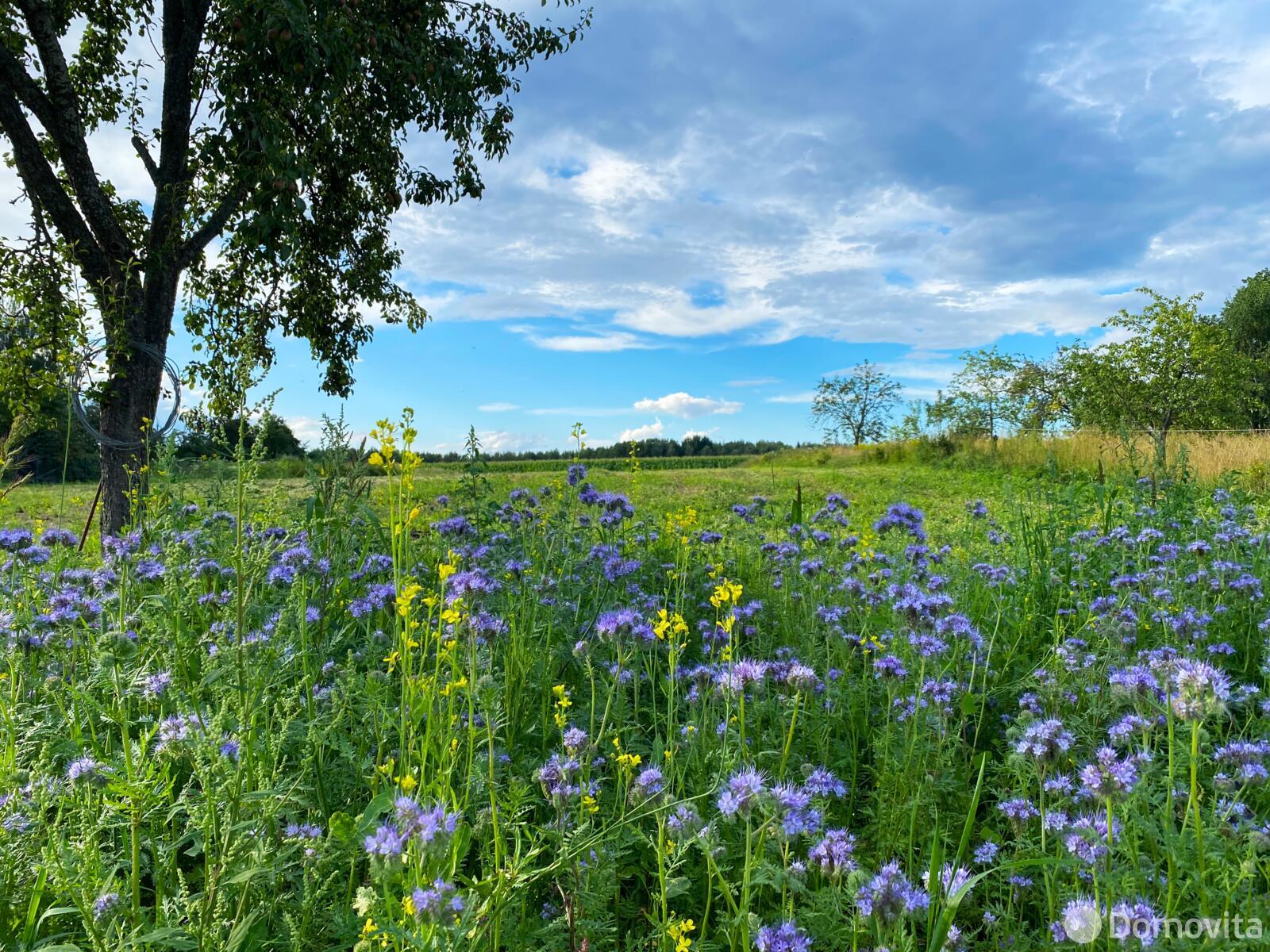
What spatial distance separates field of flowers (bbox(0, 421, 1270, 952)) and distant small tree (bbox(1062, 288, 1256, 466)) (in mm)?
34972

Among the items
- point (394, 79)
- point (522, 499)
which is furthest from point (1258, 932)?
point (394, 79)

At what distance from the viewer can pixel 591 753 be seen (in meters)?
1.83

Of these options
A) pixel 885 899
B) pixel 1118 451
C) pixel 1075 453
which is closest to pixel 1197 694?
pixel 885 899

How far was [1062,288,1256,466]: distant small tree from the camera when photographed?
107 ft

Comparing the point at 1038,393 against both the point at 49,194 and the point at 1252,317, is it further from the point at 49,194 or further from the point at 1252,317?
the point at 49,194

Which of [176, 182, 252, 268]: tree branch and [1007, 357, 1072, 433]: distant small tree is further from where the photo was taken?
[1007, 357, 1072, 433]: distant small tree

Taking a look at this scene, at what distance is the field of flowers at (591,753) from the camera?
1.54 m

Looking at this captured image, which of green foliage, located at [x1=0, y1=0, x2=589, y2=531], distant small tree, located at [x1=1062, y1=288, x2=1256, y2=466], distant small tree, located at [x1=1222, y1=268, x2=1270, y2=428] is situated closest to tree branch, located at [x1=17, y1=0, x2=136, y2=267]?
green foliage, located at [x1=0, y1=0, x2=589, y2=531]

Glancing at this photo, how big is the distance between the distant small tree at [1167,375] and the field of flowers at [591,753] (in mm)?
34972

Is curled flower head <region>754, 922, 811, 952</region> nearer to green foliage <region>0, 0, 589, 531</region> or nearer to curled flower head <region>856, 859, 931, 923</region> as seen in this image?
curled flower head <region>856, 859, 931, 923</region>

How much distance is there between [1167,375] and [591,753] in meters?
40.6

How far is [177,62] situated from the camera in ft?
26.5

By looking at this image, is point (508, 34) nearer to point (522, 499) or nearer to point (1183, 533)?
point (522, 499)

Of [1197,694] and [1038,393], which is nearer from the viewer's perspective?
[1197,694]
